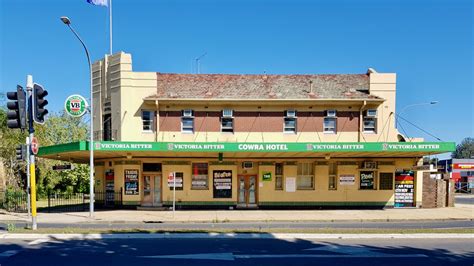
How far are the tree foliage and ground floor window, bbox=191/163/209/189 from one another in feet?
58.6

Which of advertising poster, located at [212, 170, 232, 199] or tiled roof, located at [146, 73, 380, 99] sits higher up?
tiled roof, located at [146, 73, 380, 99]

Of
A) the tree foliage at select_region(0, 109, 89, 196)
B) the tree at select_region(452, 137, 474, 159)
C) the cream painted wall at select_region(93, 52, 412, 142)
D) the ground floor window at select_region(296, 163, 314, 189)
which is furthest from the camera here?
the tree at select_region(452, 137, 474, 159)

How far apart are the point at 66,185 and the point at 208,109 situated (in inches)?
928

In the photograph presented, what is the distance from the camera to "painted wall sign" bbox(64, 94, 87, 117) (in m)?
17.7

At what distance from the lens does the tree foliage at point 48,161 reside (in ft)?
99.9

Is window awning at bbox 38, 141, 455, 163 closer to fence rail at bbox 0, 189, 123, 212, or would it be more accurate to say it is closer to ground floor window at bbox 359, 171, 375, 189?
ground floor window at bbox 359, 171, 375, 189

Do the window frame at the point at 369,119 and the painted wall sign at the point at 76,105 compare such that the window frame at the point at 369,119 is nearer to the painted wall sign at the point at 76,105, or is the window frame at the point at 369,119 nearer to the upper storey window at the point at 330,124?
the upper storey window at the point at 330,124

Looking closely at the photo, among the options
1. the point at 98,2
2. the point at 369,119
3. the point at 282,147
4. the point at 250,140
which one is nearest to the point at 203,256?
the point at 282,147

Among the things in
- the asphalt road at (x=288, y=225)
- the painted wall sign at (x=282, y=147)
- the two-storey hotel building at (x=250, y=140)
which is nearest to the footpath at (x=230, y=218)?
the asphalt road at (x=288, y=225)

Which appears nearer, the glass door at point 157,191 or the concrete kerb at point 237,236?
the concrete kerb at point 237,236

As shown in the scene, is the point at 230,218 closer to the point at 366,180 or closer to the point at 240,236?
the point at 240,236

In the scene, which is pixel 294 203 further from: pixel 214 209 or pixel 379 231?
pixel 379 231

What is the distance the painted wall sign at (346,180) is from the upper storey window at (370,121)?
3072 mm

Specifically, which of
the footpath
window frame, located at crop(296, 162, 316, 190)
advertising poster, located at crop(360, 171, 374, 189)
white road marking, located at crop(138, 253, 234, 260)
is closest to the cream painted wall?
window frame, located at crop(296, 162, 316, 190)
